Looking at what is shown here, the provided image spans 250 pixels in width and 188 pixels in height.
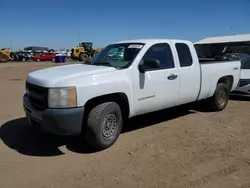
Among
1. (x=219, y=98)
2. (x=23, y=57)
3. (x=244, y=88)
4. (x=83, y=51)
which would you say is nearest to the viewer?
(x=219, y=98)

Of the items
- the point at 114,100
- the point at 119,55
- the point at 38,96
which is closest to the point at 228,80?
the point at 119,55

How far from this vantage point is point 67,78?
167 inches

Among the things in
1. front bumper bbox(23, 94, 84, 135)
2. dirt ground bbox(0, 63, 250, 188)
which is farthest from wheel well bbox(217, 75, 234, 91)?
front bumper bbox(23, 94, 84, 135)

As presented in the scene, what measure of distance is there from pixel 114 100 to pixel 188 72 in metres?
2.02

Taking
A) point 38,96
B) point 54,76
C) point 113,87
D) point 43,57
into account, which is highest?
point 54,76

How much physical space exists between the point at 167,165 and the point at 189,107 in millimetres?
4062

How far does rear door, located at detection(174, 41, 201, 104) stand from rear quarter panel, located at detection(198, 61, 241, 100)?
0.27 meters

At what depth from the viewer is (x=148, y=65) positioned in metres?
5.08

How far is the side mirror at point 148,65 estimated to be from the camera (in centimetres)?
503

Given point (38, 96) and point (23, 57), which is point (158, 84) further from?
point (23, 57)

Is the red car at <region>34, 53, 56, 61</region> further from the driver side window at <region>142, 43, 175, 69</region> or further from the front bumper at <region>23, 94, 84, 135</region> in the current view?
the front bumper at <region>23, 94, 84, 135</region>

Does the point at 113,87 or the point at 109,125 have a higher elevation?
the point at 113,87

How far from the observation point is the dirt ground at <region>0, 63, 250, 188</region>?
3650 mm

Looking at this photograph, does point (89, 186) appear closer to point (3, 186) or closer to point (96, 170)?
point (96, 170)
